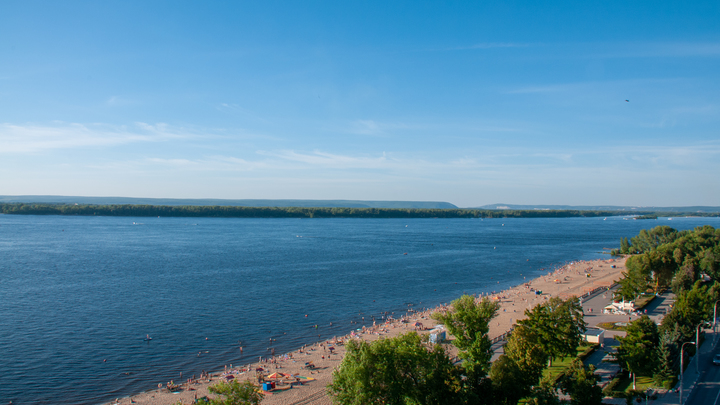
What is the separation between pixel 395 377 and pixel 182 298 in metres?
37.4

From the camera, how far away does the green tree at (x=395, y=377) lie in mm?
18047

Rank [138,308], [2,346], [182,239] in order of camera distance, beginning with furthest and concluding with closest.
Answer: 1. [182,239]
2. [138,308]
3. [2,346]

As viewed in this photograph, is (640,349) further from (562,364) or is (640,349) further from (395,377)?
(395,377)

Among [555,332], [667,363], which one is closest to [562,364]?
[555,332]

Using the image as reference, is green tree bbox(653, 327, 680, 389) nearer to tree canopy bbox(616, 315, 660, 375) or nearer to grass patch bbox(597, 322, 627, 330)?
tree canopy bbox(616, 315, 660, 375)

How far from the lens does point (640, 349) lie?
2458 centimetres

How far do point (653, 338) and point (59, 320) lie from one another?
153 ft

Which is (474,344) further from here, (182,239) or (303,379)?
(182,239)

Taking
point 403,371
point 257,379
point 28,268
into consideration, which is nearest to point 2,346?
point 257,379

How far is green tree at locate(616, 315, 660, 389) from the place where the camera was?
953 inches

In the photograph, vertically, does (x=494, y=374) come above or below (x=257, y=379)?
above

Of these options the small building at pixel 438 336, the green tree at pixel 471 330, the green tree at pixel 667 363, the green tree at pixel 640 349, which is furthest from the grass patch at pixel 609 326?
the green tree at pixel 471 330

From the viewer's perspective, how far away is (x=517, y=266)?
7906cm

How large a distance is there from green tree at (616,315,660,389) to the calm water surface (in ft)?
72.7
